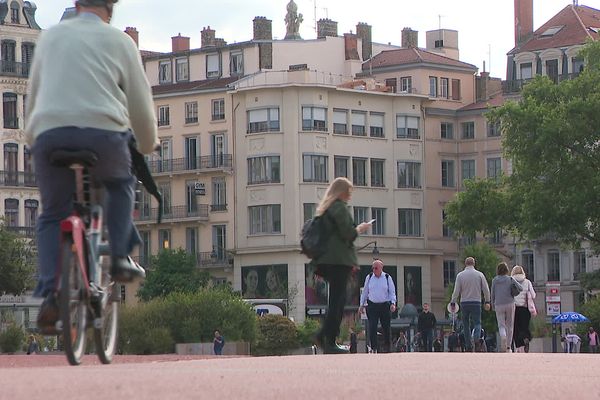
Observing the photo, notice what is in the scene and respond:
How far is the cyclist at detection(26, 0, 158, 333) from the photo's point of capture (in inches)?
471

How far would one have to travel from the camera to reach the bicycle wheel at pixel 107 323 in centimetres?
1269

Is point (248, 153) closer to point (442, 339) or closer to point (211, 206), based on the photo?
point (211, 206)

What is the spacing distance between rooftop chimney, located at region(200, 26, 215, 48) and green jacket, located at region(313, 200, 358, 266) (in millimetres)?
113344

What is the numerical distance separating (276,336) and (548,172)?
49.7 ft

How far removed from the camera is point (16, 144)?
118188 millimetres

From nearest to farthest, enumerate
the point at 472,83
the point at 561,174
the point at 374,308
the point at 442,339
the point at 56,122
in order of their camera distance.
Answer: the point at 56,122, the point at 374,308, the point at 561,174, the point at 442,339, the point at 472,83

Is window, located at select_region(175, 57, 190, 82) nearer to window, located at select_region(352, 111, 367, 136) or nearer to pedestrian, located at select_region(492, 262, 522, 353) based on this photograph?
window, located at select_region(352, 111, 367, 136)

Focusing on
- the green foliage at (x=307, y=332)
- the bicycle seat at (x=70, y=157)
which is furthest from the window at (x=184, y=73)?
the bicycle seat at (x=70, y=157)

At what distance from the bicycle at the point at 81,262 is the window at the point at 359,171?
10835 cm

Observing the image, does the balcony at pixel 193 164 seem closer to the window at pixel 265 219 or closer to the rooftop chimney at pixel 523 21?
the window at pixel 265 219

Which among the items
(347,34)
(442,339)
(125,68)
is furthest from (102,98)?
(347,34)

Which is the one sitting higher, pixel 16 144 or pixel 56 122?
pixel 16 144

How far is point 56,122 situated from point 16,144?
352ft

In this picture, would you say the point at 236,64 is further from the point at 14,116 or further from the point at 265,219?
the point at 14,116
